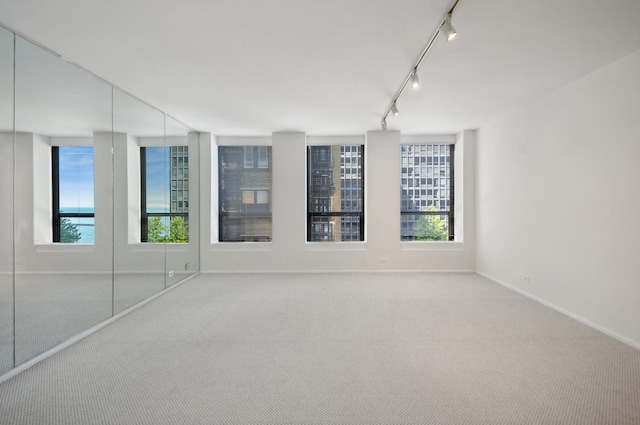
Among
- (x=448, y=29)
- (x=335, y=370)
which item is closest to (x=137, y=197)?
(x=335, y=370)

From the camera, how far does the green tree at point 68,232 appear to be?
302 cm

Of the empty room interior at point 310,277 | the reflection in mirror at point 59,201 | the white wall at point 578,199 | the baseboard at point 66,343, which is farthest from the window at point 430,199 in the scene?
the reflection in mirror at point 59,201

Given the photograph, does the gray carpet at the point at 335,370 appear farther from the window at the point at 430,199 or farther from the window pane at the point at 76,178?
the window at the point at 430,199

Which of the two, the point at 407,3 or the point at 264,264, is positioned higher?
the point at 407,3

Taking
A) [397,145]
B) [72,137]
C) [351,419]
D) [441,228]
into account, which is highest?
[397,145]

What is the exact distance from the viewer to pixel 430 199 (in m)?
6.55

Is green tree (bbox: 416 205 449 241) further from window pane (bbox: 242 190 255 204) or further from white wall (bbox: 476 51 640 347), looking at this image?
window pane (bbox: 242 190 255 204)

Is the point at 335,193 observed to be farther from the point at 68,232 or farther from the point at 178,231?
the point at 68,232

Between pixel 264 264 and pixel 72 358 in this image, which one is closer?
pixel 72 358

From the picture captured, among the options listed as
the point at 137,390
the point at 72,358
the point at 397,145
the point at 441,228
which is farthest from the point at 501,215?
the point at 72,358

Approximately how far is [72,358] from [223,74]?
3062mm

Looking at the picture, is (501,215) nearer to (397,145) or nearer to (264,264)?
(397,145)

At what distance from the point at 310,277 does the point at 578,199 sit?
160 inches

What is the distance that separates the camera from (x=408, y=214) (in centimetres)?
652
